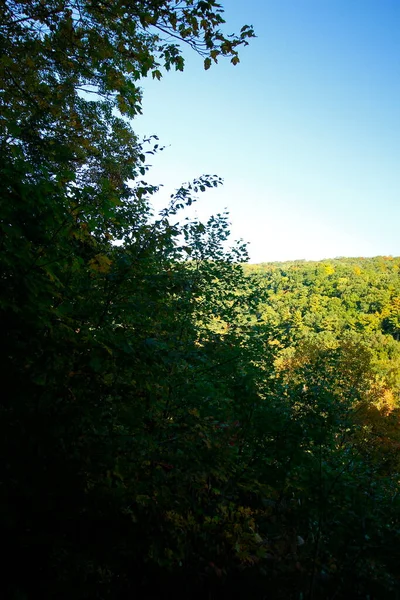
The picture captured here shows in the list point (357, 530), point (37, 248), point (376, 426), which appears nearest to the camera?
point (37, 248)

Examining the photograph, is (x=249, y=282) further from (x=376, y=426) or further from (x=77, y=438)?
(x=376, y=426)

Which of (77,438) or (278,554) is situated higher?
(77,438)

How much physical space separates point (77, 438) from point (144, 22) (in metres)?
4.06

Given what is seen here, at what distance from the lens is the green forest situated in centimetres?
189

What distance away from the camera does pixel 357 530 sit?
12.0ft

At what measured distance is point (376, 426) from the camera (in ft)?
51.3

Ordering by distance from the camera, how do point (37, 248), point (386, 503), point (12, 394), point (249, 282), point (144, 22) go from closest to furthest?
point (12, 394), point (37, 248), point (144, 22), point (386, 503), point (249, 282)

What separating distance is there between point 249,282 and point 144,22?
15.4ft

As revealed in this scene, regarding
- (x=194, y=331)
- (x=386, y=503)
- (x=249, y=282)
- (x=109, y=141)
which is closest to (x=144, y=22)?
(x=194, y=331)

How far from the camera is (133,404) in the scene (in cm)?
249

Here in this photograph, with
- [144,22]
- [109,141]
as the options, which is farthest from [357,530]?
[109,141]

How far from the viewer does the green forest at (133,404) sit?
1887mm

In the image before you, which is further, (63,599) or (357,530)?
(357,530)

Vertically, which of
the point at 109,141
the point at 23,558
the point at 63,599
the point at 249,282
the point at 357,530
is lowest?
the point at 357,530
